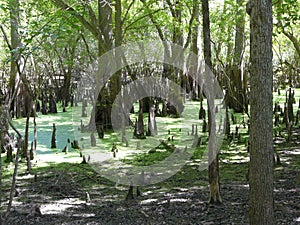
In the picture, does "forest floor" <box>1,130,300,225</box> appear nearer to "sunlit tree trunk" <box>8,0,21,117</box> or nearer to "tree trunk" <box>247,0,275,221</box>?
"tree trunk" <box>247,0,275,221</box>

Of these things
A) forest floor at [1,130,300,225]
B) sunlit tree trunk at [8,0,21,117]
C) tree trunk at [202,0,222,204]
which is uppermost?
sunlit tree trunk at [8,0,21,117]

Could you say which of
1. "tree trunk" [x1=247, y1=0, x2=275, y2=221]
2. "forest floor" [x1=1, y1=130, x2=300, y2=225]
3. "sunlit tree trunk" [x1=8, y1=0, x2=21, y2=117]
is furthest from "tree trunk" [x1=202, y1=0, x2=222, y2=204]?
"sunlit tree trunk" [x1=8, y1=0, x2=21, y2=117]

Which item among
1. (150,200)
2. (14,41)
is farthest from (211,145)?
(14,41)

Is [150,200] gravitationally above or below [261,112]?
below

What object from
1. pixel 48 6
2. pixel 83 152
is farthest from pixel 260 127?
pixel 48 6

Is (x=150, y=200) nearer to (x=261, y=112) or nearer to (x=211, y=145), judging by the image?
(x=211, y=145)

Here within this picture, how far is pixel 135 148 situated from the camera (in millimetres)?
6812

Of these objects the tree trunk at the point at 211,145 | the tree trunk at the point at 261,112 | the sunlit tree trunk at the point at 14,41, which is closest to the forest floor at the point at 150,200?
the tree trunk at the point at 211,145

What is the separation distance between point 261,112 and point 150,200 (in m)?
1.87

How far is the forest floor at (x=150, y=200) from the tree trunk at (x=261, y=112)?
0.72 metres

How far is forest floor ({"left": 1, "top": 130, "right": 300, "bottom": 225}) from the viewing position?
355 cm

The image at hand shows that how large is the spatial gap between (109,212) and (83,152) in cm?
283

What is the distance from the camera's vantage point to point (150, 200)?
4074 millimetres

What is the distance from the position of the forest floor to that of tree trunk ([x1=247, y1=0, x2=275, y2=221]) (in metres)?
0.72
